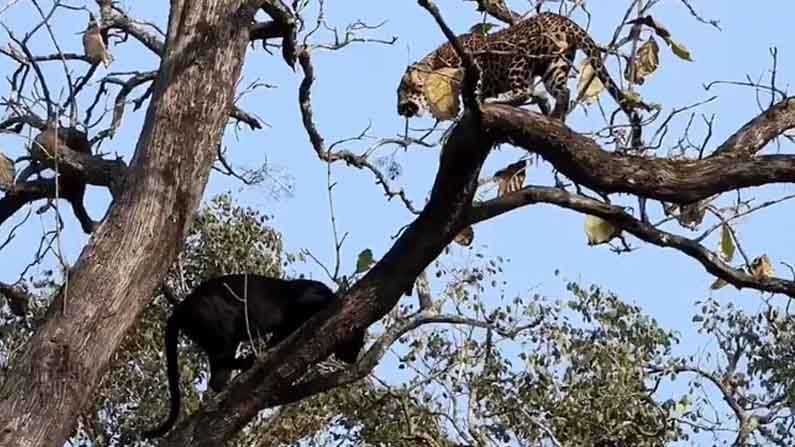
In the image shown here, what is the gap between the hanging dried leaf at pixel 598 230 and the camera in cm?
500

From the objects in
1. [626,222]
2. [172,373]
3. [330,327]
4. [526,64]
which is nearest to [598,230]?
[626,222]

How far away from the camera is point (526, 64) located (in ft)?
25.2

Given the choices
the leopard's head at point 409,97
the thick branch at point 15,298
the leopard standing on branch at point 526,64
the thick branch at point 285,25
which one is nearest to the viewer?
the leopard standing on branch at point 526,64

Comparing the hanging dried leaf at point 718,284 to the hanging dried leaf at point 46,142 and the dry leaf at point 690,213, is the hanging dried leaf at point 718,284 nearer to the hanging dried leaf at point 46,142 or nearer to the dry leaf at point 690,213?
the dry leaf at point 690,213

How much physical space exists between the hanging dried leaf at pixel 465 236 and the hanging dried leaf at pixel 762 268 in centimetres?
93

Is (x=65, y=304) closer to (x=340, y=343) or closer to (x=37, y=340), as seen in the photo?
(x=37, y=340)

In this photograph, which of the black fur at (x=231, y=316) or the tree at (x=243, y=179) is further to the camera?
the black fur at (x=231, y=316)

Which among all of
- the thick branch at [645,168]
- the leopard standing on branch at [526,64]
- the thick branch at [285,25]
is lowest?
the thick branch at [645,168]

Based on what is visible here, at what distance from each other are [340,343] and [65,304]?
1.16 meters

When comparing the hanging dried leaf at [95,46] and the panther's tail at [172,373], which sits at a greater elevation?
the hanging dried leaf at [95,46]

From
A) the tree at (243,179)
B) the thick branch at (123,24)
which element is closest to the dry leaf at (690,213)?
the tree at (243,179)

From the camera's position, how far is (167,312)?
31.7ft

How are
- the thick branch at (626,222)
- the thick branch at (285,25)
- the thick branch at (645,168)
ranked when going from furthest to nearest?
the thick branch at (285,25) < the thick branch at (626,222) < the thick branch at (645,168)

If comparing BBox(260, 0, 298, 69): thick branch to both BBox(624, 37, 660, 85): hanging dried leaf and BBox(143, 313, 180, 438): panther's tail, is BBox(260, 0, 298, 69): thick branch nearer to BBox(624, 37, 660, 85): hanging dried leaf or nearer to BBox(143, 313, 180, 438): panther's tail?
BBox(624, 37, 660, 85): hanging dried leaf
